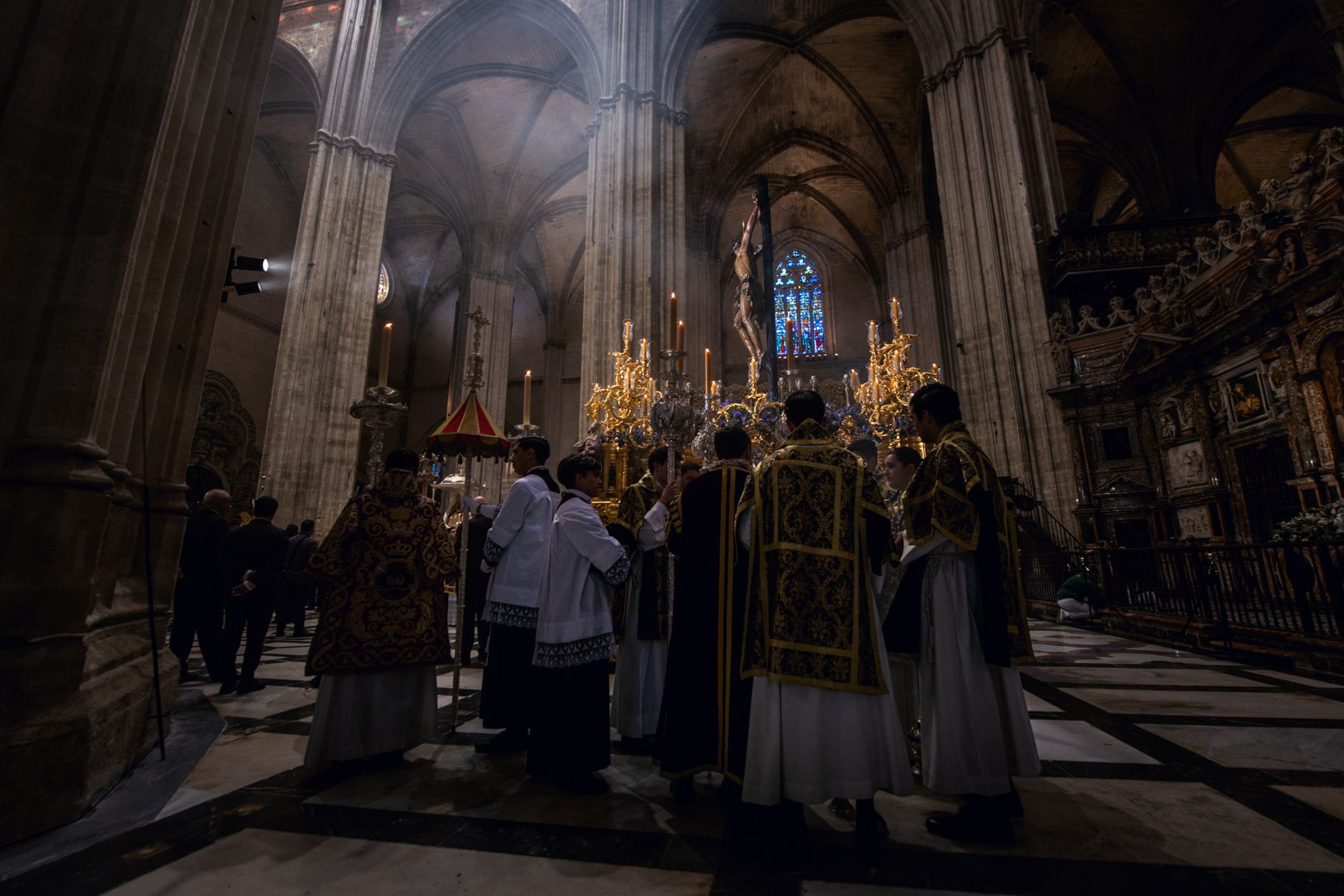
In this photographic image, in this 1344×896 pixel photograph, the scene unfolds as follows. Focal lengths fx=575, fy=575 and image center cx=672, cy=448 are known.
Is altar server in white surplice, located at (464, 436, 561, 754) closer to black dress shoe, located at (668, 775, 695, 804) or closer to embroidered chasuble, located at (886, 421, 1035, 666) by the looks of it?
black dress shoe, located at (668, 775, 695, 804)

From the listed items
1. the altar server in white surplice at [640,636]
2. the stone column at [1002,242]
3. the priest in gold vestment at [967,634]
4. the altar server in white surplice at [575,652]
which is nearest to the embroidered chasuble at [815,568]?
the priest in gold vestment at [967,634]

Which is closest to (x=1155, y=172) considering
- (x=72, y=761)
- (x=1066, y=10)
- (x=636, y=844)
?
(x=1066, y=10)

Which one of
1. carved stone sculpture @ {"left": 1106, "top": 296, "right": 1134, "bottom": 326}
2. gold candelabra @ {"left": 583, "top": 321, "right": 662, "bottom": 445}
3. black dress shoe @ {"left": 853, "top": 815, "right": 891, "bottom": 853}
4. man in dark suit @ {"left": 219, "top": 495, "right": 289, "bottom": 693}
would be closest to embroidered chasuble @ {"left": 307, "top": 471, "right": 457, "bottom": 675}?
black dress shoe @ {"left": 853, "top": 815, "right": 891, "bottom": 853}

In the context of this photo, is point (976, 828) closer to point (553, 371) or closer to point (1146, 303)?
point (1146, 303)

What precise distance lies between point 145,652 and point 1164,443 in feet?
37.7

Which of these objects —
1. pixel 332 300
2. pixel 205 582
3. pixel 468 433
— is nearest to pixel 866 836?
pixel 468 433

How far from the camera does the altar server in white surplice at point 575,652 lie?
2.29 meters

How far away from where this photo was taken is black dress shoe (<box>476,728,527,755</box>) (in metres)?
2.76

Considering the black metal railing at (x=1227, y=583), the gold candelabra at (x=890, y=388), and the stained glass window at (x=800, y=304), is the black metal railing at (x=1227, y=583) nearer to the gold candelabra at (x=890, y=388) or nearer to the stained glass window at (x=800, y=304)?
the gold candelabra at (x=890, y=388)

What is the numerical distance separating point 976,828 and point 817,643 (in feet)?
2.29

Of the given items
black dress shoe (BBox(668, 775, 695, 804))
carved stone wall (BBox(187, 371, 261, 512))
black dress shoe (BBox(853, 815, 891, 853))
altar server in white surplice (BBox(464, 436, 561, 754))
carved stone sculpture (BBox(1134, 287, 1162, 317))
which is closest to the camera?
black dress shoe (BBox(853, 815, 891, 853))

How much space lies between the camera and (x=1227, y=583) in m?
7.07

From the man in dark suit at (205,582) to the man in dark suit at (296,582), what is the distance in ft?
4.03

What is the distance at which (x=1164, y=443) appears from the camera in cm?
857
